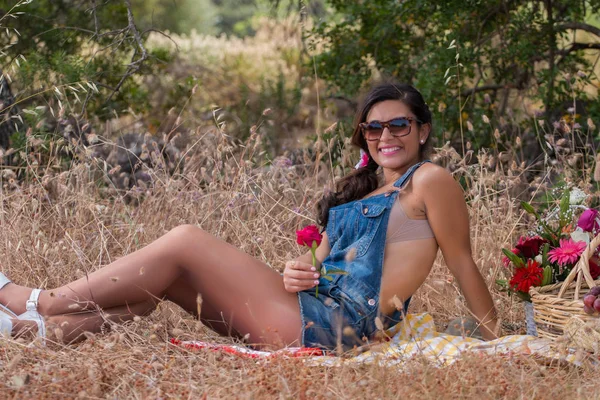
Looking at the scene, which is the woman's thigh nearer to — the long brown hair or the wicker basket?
the long brown hair

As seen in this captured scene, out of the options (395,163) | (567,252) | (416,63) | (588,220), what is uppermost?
(416,63)

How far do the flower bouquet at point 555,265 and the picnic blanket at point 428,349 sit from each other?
12 centimetres

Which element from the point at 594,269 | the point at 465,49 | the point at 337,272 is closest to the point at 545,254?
the point at 594,269

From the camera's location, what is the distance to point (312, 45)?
5.70 metres

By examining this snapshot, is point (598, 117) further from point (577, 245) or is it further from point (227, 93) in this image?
point (227, 93)

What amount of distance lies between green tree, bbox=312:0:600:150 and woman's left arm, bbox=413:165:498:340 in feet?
7.50

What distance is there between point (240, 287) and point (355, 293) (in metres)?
0.41

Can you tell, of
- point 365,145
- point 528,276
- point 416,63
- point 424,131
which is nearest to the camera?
point 528,276

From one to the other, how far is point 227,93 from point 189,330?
24.7 ft

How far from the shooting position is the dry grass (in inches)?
93.7

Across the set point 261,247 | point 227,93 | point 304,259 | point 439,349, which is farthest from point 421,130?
point 227,93

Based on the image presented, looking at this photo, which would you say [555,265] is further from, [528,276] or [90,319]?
[90,319]

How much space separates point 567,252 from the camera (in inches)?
112

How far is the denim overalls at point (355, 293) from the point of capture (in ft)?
9.47
